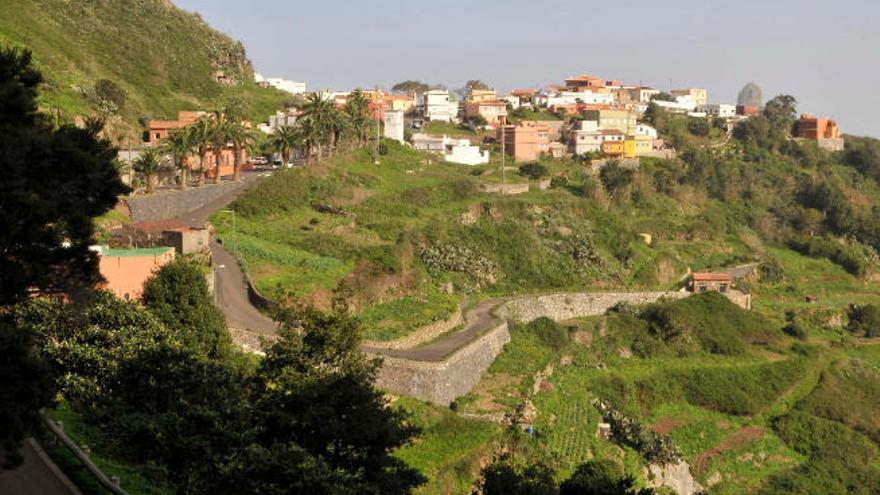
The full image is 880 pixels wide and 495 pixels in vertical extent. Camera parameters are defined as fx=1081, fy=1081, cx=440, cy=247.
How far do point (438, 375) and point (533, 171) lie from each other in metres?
41.5

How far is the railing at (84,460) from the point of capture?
20344mm

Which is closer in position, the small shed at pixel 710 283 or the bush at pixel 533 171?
the small shed at pixel 710 283

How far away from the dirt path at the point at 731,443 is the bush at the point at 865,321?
67.2ft

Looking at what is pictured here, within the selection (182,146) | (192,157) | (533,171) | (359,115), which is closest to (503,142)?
(533,171)

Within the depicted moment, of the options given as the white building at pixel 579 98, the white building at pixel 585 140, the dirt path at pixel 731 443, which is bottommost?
the dirt path at pixel 731 443

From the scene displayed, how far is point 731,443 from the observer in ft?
154

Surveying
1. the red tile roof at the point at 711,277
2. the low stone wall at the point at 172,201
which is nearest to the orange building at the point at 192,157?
the low stone wall at the point at 172,201

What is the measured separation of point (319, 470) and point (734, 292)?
4846 cm

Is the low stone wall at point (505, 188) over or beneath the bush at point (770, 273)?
over

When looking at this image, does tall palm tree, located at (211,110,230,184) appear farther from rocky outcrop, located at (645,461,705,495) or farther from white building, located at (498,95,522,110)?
white building, located at (498,95,522,110)

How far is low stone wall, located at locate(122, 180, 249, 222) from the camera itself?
146 feet

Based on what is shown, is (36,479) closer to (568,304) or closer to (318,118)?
(568,304)

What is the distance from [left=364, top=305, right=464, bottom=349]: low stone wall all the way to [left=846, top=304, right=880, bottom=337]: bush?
3197 centimetres

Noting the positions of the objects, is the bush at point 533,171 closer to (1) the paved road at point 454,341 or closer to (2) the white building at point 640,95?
(1) the paved road at point 454,341
